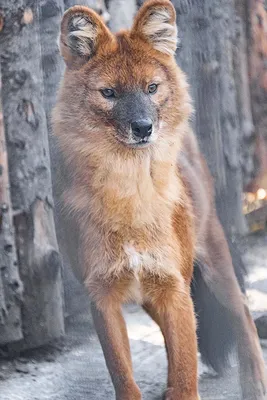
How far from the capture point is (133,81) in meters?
5.06

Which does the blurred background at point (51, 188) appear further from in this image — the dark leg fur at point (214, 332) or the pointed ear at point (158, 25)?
the pointed ear at point (158, 25)

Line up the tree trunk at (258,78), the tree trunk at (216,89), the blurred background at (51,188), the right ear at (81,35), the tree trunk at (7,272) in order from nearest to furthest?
the right ear at (81,35) → the blurred background at (51,188) → the tree trunk at (216,89) → the tree trunk at (7,272) → the tree trunk at (258,78)

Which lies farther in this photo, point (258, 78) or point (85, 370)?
point (258, 78)

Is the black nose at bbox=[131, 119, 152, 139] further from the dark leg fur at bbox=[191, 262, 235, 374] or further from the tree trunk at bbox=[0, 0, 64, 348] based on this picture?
the dark leg fur at bbox=[191, 262, 235, 374]

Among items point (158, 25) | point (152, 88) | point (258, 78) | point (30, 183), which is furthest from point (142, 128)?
point (258, 78)

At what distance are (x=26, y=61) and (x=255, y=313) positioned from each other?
6.63ft

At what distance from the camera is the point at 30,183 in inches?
235

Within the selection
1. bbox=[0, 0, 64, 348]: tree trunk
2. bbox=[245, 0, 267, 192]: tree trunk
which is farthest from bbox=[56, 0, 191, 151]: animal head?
bbox=[245, 0, 267, 192]: tree trunk

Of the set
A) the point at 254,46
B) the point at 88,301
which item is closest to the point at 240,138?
the point at 254,46

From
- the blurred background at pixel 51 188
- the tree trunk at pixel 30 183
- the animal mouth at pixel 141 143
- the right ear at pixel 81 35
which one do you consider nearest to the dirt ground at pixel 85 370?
the blurred background at pixel 51 188

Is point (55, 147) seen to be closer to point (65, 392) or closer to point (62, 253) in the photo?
point (62, 253)

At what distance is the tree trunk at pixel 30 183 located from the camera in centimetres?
580

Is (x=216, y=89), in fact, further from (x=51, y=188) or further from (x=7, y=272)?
(x=7, y=272)

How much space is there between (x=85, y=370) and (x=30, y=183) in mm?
1090
